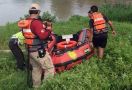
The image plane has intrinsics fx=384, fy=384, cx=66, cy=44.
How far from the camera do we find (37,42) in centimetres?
745

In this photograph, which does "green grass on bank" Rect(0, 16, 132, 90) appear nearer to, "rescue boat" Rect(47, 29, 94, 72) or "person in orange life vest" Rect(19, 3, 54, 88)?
"rescue boat" Rect(47, 29, 94, 72)

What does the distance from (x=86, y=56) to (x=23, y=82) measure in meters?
1.47

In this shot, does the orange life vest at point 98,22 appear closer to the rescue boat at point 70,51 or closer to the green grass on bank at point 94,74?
the rescue boat at point 70,51

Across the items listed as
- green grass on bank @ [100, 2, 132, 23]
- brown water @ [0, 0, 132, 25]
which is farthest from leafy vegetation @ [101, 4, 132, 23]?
brown water @ [0, 0, 132, 25]

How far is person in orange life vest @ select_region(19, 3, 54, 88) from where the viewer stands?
726cm

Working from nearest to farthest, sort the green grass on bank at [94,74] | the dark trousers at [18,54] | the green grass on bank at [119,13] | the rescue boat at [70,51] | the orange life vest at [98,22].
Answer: the green grass on bank at [94,74] < the rescue boat at [70,51] < the orange life vest at [98,22] < the dark trousers at [18,54] < the green grass on bank at [119,13]

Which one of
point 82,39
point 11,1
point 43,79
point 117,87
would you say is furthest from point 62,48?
point 11,1

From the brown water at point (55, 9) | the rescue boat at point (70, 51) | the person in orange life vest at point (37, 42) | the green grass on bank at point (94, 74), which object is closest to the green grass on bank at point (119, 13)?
the green grass on bank at point (94, 74)

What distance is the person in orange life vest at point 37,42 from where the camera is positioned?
726 cm

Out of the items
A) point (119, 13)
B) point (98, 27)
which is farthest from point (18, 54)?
point (119, 13)

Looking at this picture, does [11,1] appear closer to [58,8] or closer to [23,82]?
[58,8]

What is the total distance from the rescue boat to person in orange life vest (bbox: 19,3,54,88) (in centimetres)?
50

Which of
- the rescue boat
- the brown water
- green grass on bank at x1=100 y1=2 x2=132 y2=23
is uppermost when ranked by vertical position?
the rescue boat

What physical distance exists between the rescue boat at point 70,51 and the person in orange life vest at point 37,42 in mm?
499
